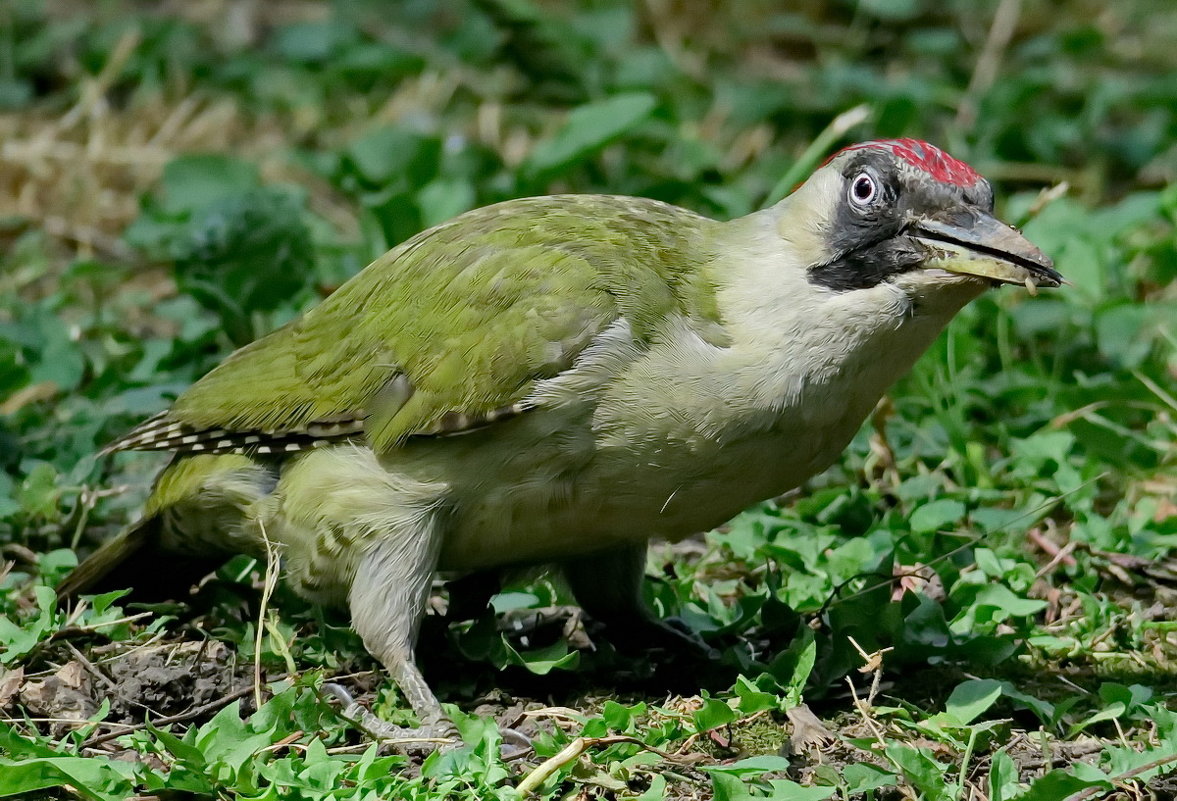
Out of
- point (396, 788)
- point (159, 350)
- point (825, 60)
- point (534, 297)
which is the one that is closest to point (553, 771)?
point (396, 788)

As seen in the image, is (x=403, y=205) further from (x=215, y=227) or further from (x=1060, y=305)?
(x=1060, y=305)

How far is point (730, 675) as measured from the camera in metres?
4.46

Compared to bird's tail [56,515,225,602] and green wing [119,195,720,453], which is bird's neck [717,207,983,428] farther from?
bird's tail [56,515,225,602]

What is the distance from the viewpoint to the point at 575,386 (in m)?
4.03

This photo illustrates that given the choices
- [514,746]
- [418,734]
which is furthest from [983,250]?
[418,734]

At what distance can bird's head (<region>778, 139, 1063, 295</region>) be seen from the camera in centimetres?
377

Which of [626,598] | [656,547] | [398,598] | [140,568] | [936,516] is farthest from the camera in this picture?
[656,547]

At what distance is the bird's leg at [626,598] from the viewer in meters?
4.64

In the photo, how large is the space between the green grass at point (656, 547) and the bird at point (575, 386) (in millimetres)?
300

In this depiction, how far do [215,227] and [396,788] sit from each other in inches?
137

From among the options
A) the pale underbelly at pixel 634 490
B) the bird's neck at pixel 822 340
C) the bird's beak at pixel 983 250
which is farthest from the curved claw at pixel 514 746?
the bird's beak at pixel 983 250

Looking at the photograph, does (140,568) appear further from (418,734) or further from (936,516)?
(936,516)

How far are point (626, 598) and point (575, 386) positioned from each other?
36.2 inches

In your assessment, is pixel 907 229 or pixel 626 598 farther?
pixel 626 598
